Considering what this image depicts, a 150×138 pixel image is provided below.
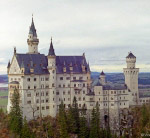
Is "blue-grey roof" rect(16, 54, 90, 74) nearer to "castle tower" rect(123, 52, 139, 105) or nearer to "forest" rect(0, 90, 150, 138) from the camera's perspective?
"forest" rect(0, 90, 150, 138)

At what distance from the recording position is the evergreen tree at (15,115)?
94.9 m

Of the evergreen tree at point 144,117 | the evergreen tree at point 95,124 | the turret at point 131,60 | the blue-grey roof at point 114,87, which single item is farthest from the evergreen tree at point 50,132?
the turret at point 131,60

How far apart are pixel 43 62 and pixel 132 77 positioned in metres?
28.2

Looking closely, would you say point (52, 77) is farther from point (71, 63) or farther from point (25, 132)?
point (25, 132)

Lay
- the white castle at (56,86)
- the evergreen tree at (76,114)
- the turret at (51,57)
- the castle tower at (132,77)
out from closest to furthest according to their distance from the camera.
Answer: the evergreen tree at (76,114) < the white castle at (56,86) < the turret at (51,57) < the castle tower at (132,77)

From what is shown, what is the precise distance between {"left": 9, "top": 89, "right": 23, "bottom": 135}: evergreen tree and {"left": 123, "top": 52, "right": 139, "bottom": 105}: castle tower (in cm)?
3486

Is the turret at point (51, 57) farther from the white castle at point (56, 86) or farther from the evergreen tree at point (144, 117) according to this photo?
the evergreen tree at point (144, 117)

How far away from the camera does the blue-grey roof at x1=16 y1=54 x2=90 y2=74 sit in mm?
103688

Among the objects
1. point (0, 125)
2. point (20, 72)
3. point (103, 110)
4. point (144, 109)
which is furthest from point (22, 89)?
point (144, 109)

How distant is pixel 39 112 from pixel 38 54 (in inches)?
638

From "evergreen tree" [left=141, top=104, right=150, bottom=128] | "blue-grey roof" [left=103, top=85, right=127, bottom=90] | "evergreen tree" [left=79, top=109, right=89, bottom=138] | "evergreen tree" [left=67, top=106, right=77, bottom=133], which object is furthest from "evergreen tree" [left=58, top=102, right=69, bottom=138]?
"evergreen tree" [left=141, top=104, right=150, bottom=128]

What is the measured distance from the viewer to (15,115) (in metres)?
98.0

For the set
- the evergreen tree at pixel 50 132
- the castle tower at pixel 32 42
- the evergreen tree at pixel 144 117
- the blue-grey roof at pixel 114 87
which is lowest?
the evergreen tree at pixel 50 132

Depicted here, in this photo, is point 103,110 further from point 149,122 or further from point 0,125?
point 0,125
